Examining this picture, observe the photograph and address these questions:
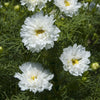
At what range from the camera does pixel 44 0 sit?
152cm

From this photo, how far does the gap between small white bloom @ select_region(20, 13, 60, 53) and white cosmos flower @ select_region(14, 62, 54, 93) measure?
4.9 inches

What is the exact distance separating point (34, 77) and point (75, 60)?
33 centimetres

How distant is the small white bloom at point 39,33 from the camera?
4.12 feet

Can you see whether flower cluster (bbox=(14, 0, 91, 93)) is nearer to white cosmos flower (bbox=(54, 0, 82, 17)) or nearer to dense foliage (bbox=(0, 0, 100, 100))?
dense foliage (bbox=(0, 0, 100, 100))

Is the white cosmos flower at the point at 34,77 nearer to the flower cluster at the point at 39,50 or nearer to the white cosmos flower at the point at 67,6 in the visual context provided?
the flower cluster at the point at 39,50

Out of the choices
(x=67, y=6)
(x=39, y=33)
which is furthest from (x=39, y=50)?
(x=67, y=6)

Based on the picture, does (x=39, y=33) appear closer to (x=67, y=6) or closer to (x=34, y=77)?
(x=34, y=77)

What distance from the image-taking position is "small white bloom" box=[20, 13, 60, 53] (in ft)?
4.12

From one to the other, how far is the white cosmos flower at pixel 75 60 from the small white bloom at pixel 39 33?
144 mm

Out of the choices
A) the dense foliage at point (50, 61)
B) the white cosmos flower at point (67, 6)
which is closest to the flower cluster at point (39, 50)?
the dense foliage at point (50, 61)

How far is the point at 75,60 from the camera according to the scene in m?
1.40

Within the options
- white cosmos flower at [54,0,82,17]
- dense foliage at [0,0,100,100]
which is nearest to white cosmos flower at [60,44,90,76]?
dense foliage at [0,0,100,100]

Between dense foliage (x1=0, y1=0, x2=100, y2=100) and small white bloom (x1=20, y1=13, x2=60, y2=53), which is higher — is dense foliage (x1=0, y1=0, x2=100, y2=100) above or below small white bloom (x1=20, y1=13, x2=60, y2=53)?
below

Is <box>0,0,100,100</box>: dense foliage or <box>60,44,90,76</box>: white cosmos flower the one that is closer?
<box>60,44,90,76</box>: white cosmos flower
